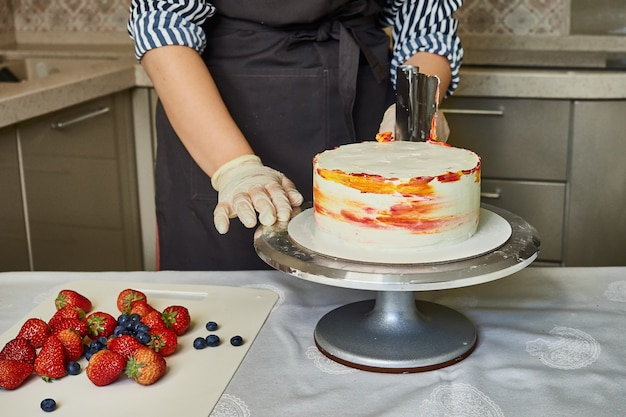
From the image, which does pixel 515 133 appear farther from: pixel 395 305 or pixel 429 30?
pixel 395 305

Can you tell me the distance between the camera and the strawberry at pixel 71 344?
947mm

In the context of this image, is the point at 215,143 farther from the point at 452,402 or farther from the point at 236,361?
the point at 452,402

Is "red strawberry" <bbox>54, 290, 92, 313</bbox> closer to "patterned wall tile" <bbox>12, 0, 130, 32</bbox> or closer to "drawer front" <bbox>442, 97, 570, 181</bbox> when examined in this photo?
"drawer front" <bbox>442, 97, 570, 181</bbox>

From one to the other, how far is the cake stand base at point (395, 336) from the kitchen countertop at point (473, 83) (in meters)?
1.22

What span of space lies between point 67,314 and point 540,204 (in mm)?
1637

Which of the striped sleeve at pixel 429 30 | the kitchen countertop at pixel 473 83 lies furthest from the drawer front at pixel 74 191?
the striped sleeve at pixel 429 30

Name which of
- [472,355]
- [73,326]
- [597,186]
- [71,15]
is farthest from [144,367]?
[71,15]

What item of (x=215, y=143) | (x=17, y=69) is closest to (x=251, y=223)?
(x=215, y=143)

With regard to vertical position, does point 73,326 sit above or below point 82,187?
above

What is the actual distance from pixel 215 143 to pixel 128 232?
1.23 m

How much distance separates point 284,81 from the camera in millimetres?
1580

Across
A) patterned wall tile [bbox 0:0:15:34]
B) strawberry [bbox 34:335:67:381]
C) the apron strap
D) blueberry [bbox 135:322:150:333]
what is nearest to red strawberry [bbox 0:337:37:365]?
strawberry [bbox 34:335:67:381]

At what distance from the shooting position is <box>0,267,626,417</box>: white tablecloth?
867 millimetres

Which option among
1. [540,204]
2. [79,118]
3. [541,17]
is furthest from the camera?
[541,17]
